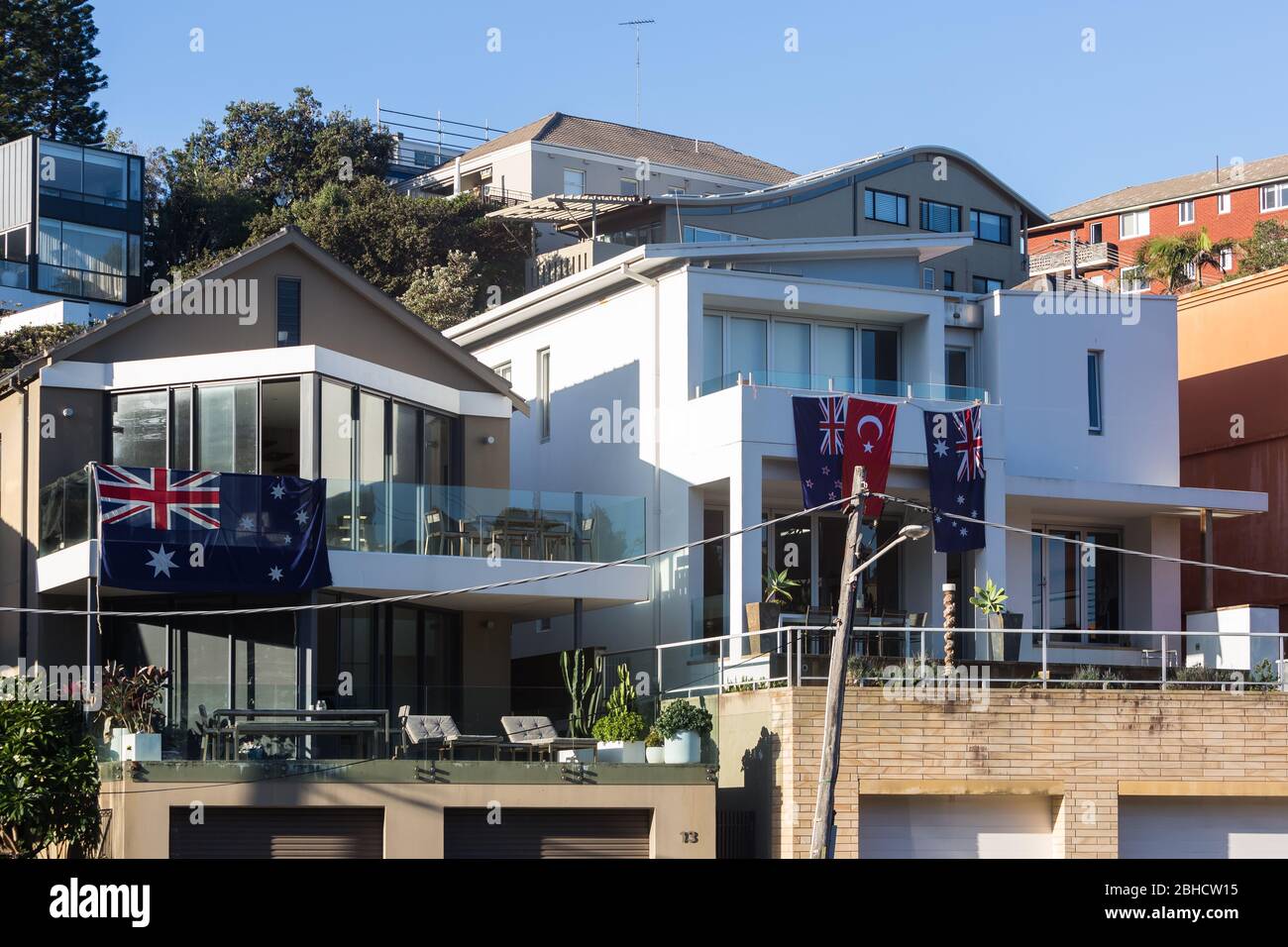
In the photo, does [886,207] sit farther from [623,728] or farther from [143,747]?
[143,747]

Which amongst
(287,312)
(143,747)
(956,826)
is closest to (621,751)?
(956,826)

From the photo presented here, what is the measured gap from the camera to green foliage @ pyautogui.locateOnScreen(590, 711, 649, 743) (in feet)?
88.7

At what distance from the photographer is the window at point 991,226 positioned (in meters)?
61.5

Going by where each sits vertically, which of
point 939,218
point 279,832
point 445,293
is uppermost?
point 939,218

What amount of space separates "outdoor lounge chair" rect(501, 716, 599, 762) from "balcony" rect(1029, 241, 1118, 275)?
3388cm

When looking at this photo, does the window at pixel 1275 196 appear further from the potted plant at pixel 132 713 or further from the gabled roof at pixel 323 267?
the potted plant at pixel 132 713

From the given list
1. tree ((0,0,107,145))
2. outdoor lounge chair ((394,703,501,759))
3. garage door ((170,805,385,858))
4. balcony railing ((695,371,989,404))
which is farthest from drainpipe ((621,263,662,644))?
tree ((0,0,107,145))

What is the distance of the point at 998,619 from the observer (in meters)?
31.2

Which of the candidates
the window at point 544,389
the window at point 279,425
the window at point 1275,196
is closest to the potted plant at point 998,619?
the window at point 544,389

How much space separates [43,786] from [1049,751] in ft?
43.3

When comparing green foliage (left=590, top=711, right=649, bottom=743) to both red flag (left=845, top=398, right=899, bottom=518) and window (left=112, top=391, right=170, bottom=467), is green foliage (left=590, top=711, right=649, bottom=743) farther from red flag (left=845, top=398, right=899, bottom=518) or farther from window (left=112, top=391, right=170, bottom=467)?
window (left=112, top=391, right=170, bottom=467)
